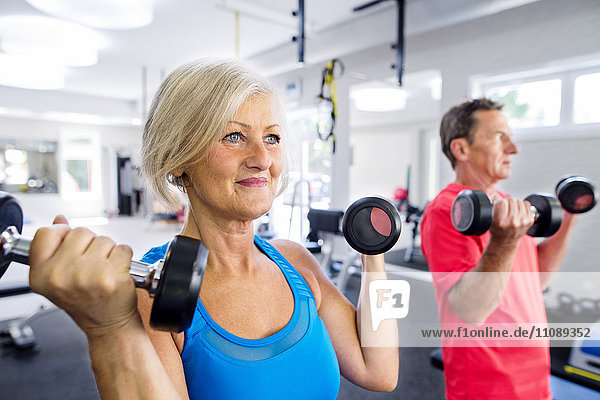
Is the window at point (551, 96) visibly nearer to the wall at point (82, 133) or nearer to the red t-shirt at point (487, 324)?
the red t-shirt at point (487, 324)

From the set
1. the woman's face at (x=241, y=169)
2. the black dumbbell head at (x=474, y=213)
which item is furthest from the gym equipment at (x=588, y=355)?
the woman's face at (x=241, y=169)

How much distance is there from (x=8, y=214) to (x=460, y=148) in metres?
1.15

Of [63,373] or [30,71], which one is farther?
[30,71]

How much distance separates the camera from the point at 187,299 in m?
0.45

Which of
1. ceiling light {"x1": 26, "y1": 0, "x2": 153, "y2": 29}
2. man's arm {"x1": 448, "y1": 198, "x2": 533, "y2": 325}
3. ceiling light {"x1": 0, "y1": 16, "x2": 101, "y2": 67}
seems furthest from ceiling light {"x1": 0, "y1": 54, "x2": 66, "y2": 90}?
man's arm {"x1": 448, "y1": 198, "x2": 533, "y2": 325}

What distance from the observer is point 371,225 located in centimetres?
69

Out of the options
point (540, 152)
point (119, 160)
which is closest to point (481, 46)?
point (540, 152)

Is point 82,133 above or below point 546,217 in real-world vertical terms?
above

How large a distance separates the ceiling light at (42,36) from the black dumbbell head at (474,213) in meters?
4.06

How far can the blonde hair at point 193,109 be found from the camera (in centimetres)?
64

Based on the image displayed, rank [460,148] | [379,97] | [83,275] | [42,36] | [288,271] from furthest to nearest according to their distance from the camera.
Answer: [379,97], [42,36], [460,148], [288,271], [83,275]

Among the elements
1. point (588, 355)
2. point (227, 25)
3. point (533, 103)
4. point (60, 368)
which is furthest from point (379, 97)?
point (60, 368)

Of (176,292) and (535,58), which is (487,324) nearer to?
(176,292)

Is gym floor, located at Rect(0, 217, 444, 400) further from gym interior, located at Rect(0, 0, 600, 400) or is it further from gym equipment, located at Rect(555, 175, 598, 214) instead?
gym equipment, located at Rect(555, 175, 598, 214)
